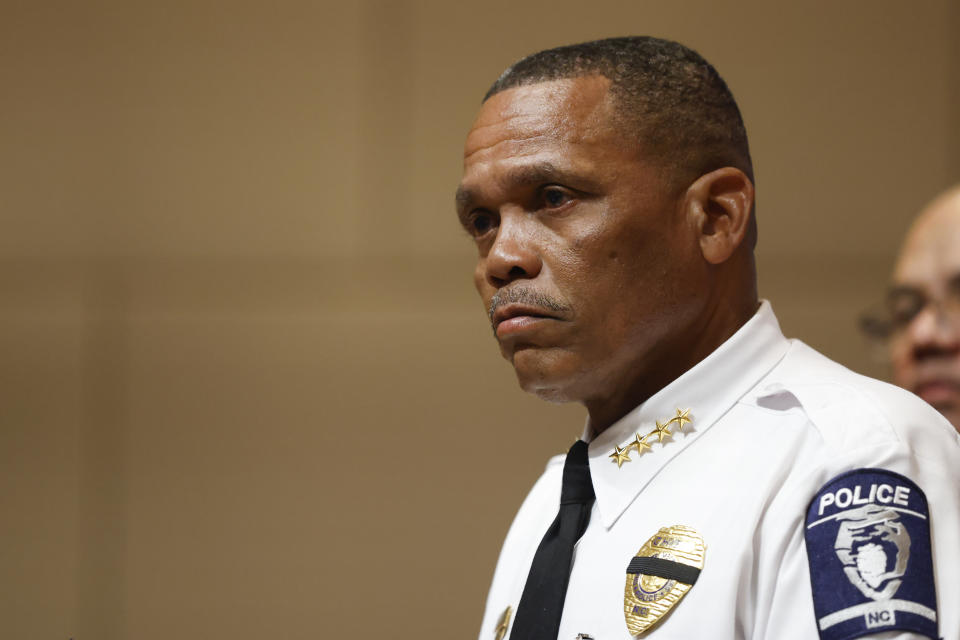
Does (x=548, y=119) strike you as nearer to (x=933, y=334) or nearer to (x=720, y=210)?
(x=720, y=210)

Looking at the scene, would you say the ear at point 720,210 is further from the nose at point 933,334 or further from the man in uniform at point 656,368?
the nose at point 933,334

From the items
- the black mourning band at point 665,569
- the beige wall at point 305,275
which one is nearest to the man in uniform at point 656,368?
the black mourning band at point 665,569

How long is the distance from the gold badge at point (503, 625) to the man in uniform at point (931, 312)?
4.34 feet

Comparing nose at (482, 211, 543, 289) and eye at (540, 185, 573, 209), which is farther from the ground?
eye at (540, 185, 573, 209)

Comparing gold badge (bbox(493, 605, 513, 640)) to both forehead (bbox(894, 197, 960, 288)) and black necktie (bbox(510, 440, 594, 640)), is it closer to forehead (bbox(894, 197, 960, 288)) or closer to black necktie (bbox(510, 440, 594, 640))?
black necktie (bbox(510, 440, 594, 640))

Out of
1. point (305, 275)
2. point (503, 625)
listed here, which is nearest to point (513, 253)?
point (503, 625)

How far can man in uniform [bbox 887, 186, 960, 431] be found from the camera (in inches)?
91.8

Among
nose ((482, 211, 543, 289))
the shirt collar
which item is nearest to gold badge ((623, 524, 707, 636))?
the shirt collar

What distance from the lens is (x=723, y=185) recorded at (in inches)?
54.6

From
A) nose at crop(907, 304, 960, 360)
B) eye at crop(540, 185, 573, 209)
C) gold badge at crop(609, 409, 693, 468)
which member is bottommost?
gold badge at crop(609, 409, 693, 468)

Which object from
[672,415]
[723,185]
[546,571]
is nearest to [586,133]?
[723,185]

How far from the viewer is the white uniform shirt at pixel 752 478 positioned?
105 centimetres

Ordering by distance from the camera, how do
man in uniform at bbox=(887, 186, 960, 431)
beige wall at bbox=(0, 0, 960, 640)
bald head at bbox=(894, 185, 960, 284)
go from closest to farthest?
man in uniform at bbox=(887, 186, 960, 431)
bald head at bbox=(894, 185, 960, 284)
beige wall at bbox=(0, 0, 960, 640)

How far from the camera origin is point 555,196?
4.40 feet
